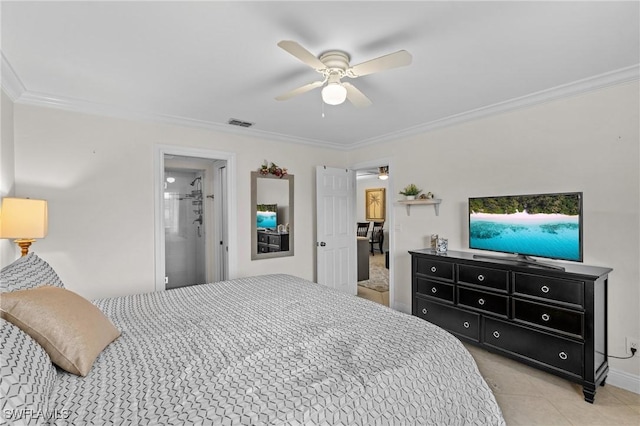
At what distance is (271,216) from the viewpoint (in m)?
4.41

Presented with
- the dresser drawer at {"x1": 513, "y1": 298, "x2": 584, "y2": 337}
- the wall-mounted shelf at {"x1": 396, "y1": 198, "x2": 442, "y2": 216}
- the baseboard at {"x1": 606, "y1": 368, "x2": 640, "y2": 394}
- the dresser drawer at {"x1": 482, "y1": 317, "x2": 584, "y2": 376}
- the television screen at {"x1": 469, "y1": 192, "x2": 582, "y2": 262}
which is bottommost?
the baseboard at {"x1": 606, "y1": 368, "x2": 640, "y2": 394}

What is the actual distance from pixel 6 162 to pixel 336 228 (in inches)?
147

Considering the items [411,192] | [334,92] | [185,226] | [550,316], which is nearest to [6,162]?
[334,92]

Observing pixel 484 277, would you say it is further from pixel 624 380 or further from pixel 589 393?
pixel 624 380

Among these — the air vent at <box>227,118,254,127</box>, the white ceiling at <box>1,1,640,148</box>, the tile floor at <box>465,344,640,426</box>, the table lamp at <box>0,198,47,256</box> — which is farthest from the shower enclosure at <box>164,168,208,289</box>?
the tile floor at <box>465,344,640,426</box>

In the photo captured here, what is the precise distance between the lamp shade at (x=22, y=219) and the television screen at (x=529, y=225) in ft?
12.5

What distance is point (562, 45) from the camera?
2.07 metres

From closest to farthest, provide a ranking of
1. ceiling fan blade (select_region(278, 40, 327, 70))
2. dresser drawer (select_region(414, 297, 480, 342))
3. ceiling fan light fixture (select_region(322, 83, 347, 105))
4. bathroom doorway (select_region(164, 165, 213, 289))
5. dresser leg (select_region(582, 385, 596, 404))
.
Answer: ceiling fan blade (select_region(278, 40, 327, 70)) → ceiling fan light fixture (select_region(322, 83, 347, 105)) → dresser leg (select_region(582, 385, 596, 404)) → dresser drawer (select_region(414, 297, 480, 342)) → bathroom doorway (select_region(164, 165, 213, 289))

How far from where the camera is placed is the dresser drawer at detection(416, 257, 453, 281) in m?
3.21

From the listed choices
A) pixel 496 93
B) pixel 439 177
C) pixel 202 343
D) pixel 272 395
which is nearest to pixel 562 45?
pixel 496 93

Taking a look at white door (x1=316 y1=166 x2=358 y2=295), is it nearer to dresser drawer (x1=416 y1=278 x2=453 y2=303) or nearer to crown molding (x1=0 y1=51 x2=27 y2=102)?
dresser drawer (x1=416 y1=278 x2=453 y2=303)

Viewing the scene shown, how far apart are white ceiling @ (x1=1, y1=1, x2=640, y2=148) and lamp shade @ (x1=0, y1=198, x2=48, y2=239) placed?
1.02 metres

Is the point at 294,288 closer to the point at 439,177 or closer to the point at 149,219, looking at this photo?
the point at 149,219

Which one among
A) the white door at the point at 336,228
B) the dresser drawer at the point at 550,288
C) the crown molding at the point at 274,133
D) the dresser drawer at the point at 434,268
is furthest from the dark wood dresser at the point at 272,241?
the dresser drawer at the point at 550,288
